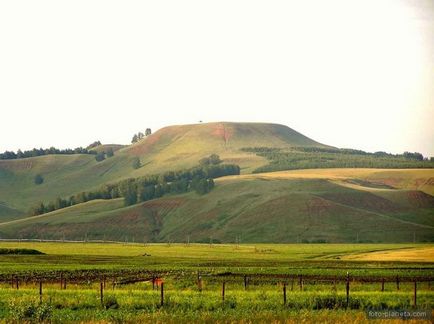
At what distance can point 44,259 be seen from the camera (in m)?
122

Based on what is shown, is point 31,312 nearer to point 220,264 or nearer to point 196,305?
point 196,305

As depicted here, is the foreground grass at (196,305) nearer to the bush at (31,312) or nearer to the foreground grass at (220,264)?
the bush at (31,312)

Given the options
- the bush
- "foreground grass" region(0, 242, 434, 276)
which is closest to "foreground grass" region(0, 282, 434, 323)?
the bush

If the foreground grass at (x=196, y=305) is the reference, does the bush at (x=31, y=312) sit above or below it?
above

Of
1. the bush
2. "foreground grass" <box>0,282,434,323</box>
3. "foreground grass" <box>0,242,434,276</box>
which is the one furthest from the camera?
"foreground grass" <box>0,242,434,276</box>

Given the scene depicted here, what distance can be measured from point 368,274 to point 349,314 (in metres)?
39.5

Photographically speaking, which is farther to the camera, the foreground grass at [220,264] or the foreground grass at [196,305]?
the foreground grass at [220,264]

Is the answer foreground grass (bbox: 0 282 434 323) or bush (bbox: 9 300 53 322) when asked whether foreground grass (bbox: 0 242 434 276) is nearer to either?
foreground grass (bbox: 0 282 434 323)

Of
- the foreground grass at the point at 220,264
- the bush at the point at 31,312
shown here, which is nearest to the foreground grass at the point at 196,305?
the bush at the point at 31,312

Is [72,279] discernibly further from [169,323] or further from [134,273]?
[169,323]

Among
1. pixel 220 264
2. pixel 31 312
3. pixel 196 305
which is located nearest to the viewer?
pixel 31 312

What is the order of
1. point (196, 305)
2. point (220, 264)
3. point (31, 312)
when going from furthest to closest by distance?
point (220, 264)
point (196, 305)
point (31, 312)

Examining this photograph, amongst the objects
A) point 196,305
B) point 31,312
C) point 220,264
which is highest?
point 31,312

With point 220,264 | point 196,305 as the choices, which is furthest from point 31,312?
point 220,264
